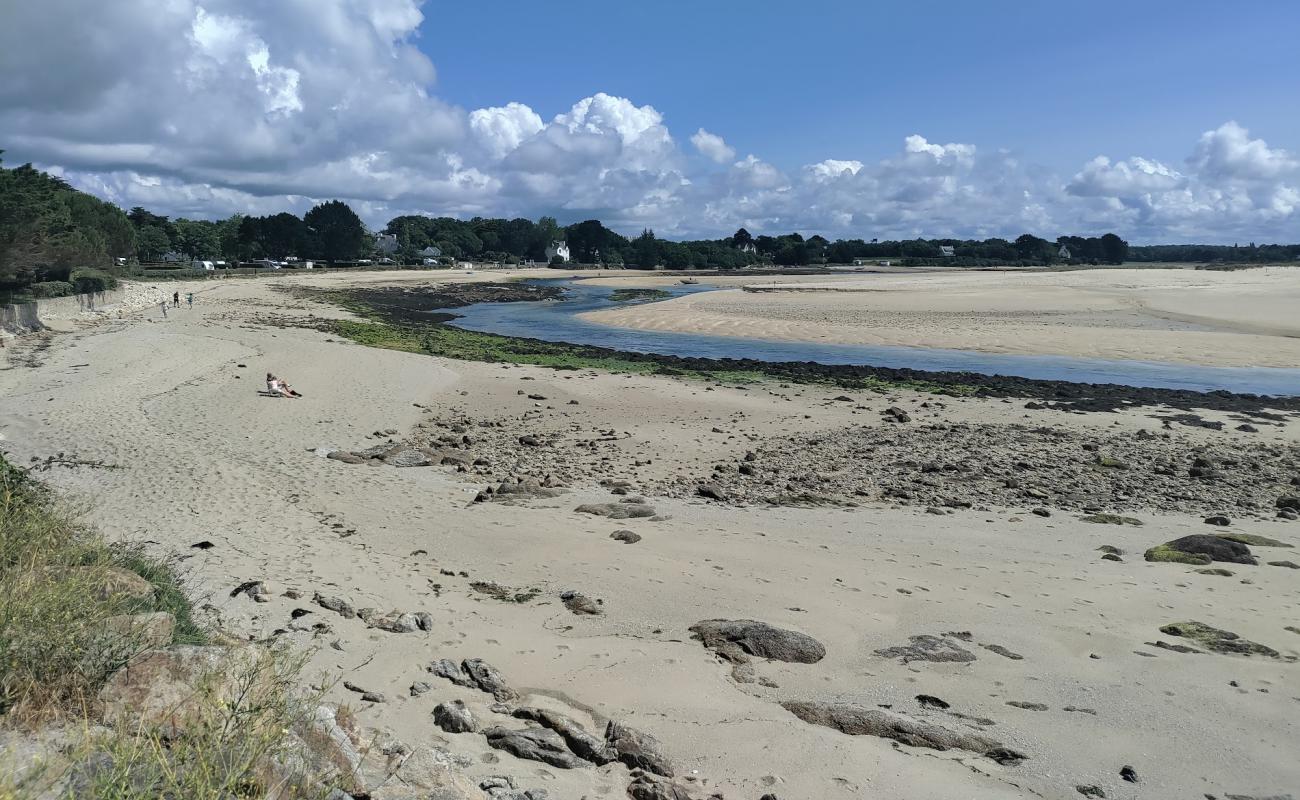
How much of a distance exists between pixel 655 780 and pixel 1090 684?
415 cm

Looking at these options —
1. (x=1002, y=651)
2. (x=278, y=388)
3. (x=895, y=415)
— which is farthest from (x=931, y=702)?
(x=278, y=388)

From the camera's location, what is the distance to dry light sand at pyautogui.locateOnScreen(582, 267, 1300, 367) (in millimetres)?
34375

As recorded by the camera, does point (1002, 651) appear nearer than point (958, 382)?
Yes

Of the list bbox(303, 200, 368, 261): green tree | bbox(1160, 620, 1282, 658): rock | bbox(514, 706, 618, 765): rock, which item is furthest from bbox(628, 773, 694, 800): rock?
bbox(303, 200, 368, 261): green tree

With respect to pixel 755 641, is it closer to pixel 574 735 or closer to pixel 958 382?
pixel 574 735

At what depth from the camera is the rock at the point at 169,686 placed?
13.0ft

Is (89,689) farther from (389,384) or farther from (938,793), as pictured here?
(389,384)

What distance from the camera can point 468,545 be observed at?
1008 centimetres

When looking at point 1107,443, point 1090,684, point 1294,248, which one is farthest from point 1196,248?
point 1090,684

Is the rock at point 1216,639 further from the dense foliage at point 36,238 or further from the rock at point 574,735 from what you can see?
the dense foliage at point 36,238

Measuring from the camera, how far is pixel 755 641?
24.3 feet

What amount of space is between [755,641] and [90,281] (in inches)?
1826

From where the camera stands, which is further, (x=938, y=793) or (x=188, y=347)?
(x=188, y=347)

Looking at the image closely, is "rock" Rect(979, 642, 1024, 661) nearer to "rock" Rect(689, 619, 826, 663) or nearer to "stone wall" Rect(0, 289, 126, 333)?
"rock" Rect(689, 619, 826, 663)
